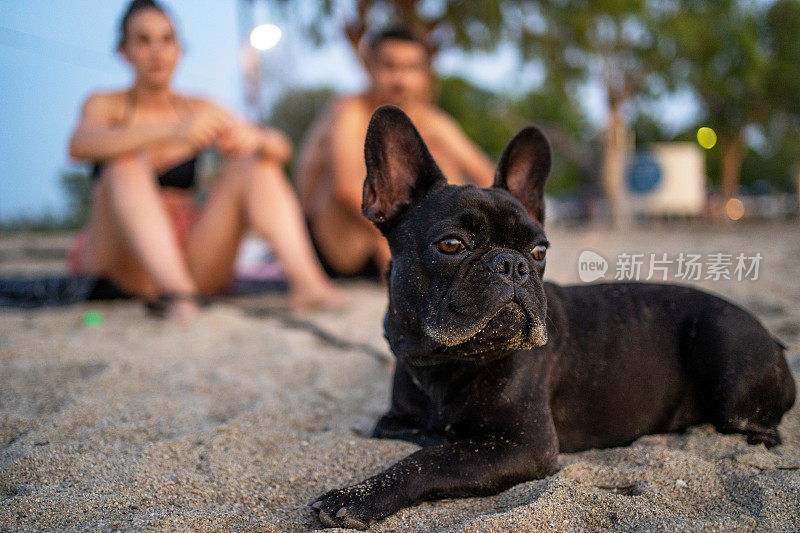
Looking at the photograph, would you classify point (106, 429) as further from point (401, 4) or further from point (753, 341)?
point (401, 4)

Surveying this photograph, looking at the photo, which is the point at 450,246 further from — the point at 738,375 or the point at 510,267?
the point at 738,375

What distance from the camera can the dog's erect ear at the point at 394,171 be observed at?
1.97 metres

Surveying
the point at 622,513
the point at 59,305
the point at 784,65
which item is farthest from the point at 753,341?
the point at 784,65

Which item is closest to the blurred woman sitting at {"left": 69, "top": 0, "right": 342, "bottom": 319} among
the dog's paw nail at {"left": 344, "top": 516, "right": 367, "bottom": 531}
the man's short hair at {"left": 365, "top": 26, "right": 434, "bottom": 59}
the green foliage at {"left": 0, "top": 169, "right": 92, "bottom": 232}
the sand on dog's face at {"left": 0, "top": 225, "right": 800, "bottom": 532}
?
the sand on dog's face at {"left": 0, "top": 225, "right": 800, "bottom": 532}

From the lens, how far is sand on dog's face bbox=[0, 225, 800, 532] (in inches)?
57.6

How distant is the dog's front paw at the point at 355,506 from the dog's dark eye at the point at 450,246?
0.69 m

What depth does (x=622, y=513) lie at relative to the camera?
147 centimetres

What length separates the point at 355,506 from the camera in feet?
4.82

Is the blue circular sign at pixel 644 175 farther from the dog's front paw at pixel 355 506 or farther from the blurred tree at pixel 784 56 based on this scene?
the dog's front paw at pixel 355 506

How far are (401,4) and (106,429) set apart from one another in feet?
37.0

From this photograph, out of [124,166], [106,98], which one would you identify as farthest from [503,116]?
[124,166]

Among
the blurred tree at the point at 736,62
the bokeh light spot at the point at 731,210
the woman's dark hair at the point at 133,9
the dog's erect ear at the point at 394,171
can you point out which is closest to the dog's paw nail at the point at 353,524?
the dog's erect ear at the point at 394,171

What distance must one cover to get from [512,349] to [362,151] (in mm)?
3030

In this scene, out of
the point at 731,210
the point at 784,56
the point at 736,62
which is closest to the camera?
the point at 736,62
